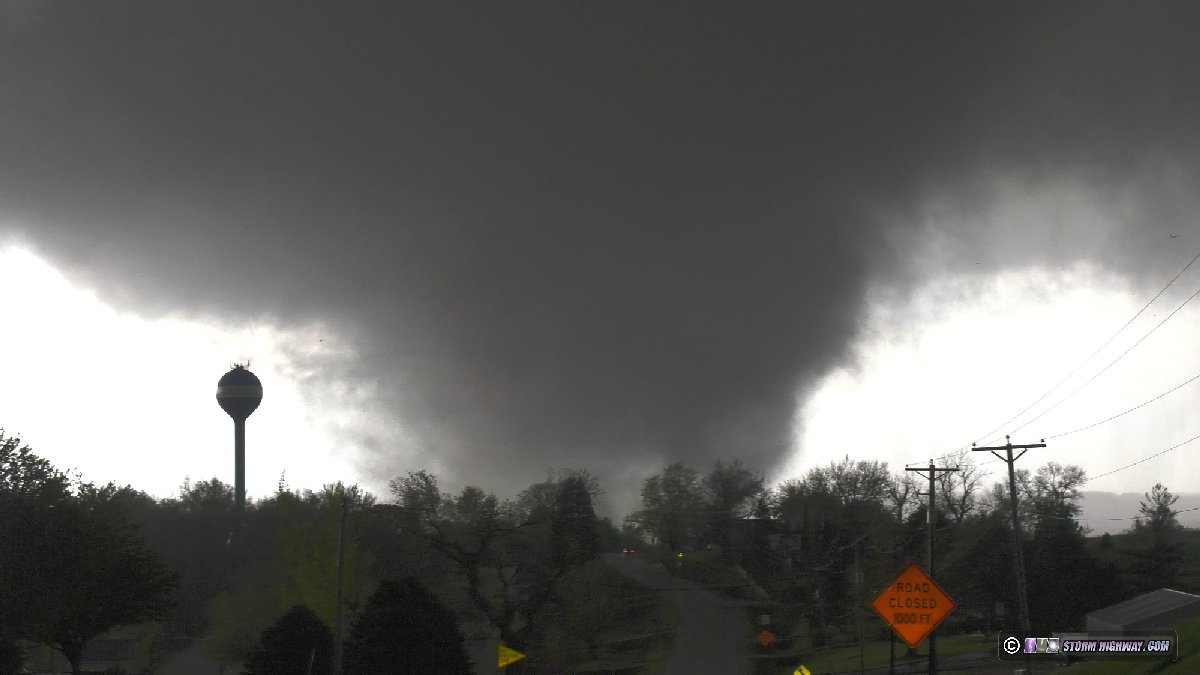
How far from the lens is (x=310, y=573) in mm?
68250

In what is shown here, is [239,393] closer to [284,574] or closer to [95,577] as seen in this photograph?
[284,574]

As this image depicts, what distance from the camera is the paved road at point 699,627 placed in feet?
208

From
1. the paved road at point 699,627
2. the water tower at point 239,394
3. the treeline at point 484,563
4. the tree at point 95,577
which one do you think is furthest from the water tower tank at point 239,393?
the paved road at point 699,627

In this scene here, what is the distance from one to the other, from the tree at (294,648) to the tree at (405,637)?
70.0 inches

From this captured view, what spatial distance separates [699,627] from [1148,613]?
2846cm

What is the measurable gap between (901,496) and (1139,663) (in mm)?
65528

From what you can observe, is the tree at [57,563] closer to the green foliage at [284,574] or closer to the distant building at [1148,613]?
the green foliage at [284,574]

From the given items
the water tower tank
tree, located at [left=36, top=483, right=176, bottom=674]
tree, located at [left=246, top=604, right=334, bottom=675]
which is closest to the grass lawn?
tree, located at [left=246, top=604, right=334, bottom=675]

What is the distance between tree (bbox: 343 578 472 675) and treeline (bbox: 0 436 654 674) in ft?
0.27

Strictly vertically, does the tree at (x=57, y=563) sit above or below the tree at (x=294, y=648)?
above

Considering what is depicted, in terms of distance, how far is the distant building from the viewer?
214 ft

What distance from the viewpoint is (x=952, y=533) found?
9156 cm

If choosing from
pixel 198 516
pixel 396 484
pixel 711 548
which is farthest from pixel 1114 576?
pixel 198 516

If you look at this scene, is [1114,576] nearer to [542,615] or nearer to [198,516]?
[542,615]
